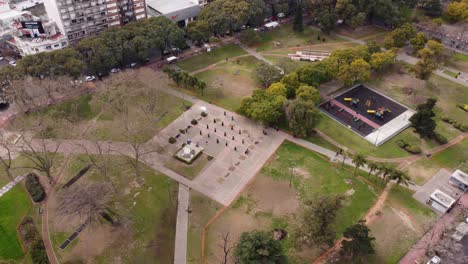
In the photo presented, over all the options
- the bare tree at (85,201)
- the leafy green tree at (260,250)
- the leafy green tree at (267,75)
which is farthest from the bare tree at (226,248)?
the leafy green tree at (267,75)

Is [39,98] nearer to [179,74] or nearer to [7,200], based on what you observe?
[7,200]

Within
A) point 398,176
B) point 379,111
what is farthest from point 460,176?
point 379,111

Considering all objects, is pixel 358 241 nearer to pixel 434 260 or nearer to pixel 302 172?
pixel 434 260

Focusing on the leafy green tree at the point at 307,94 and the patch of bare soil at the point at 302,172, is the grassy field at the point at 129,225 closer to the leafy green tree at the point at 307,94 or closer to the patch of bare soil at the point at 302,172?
the patch of bare soil at the point at 302,172

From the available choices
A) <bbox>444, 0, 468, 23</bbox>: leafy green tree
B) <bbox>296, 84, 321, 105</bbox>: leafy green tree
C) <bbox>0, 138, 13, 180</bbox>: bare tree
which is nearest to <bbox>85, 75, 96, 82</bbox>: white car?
<bbox>0, 138, 13, 180</bbox>: bare tree

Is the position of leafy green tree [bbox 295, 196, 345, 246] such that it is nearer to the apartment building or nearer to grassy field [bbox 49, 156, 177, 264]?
grassy field [bbox 49, 156, 177, 264]

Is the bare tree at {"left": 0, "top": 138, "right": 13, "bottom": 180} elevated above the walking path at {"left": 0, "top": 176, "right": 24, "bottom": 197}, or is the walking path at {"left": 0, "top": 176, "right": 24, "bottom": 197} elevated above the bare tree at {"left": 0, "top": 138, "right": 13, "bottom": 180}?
the bare tree at {"left": 0, "top": 138, "right": 13, "bottom": 180}
